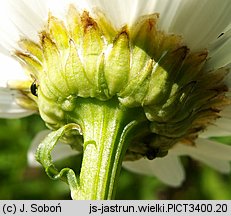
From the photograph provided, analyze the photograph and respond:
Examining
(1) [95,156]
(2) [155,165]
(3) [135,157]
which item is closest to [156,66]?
(1) [95,156]

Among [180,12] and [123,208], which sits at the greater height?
[180,12]

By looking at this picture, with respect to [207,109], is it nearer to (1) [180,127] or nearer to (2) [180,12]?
(1) [180,127]

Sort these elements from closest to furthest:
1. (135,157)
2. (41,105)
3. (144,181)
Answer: (41,105) < (135,157) < (144,181)

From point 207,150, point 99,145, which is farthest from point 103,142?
Answer: point 207,150

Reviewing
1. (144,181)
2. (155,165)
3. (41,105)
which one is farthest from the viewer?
(144,181)

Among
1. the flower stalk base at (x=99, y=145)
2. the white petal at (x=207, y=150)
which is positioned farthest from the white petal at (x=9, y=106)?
the white petal at (x=207, y=150)

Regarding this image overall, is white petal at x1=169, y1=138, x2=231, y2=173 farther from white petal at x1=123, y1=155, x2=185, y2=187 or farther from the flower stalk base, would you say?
the flower stalk base

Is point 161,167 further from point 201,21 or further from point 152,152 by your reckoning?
point 201,21

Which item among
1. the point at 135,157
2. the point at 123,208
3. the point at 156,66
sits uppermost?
the point at 156,66

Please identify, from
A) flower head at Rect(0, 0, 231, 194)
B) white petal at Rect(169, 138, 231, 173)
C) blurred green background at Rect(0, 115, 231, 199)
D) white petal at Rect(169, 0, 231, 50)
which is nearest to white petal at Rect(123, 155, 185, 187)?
white petal at Rect(169, 138, 231, 173)
